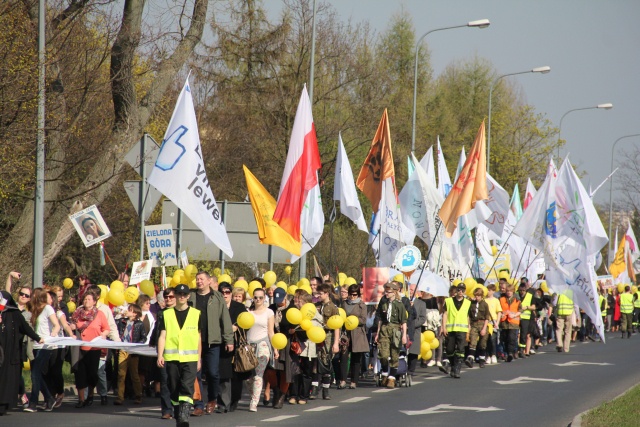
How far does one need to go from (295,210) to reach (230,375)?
433 centimetres

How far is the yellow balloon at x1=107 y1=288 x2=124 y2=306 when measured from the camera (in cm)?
1582

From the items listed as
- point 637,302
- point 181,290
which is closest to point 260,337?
point 181,290

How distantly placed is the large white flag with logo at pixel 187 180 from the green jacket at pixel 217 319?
6.58 feet

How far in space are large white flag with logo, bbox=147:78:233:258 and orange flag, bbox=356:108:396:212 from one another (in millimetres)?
5386

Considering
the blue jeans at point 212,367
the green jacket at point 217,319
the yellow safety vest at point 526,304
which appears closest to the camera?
the green jacket at point 217,319

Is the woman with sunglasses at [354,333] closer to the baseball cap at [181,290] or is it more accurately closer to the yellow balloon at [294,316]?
the yellow balloon at [294,316]

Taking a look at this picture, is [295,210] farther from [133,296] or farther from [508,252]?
[508,252]

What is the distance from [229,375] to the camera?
14492mm

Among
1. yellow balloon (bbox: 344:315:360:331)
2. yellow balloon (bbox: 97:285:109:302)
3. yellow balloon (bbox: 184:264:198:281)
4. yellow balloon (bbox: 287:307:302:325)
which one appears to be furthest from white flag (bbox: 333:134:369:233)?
yellow balloon (bbox: 287:307:302:325)

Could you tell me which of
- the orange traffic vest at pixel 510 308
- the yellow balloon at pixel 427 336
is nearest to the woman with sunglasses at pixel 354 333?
the yellow balloon at pixel 427 336

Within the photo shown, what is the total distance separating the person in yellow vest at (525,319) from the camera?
25281 millimetres

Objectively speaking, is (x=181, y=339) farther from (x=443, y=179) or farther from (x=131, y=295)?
(x=443, y=179)

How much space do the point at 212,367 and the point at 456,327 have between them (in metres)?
6.62

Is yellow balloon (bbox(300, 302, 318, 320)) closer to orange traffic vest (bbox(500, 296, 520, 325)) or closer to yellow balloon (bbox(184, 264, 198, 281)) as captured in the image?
yellow balloon (bbox(184, 264, 198, 281))
